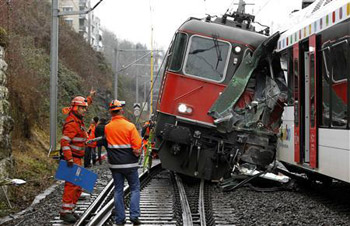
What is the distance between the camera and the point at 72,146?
8.12m

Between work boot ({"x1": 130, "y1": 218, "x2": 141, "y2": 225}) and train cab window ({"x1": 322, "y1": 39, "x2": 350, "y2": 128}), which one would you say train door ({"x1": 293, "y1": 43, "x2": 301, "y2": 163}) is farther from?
work boot ({"x1": 130, "y1": 218, "x2": 141, "y2": 225})

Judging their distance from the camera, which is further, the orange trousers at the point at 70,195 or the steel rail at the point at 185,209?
the orange trousers at the point at 70,195

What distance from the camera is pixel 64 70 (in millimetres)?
31328

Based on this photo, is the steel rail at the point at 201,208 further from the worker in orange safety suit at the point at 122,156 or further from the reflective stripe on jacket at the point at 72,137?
the reflective stripe on jacket at the point at 72,137

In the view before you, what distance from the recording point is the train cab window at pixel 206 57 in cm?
1124

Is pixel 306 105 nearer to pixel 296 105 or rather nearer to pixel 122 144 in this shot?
pixel 296 105

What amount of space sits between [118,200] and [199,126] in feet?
12.7

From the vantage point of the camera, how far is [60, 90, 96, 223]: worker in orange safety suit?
307 inches

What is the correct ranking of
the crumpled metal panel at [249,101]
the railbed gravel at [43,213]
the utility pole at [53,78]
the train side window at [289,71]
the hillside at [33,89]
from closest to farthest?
the railbed gravel at [43,213], the train side window at [289,71], the crumpled metal panel at [249,101], the hillside at [33,89], the utility pole at [53,78]

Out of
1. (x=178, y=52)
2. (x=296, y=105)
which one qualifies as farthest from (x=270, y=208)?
(x=178, y=52)

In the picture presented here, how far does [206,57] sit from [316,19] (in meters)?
3.14

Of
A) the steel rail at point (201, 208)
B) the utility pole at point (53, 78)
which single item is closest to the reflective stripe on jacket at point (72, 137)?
the steel rail at point (201, 208)

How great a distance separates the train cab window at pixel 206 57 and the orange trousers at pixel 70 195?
13.1ft

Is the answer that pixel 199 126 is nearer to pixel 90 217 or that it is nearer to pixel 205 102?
pixel 205 102
